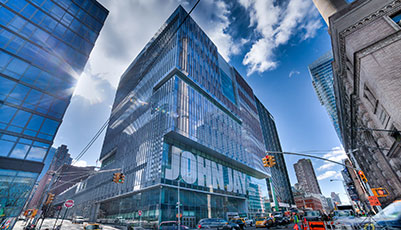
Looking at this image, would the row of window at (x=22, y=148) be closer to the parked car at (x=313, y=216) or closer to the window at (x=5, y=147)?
the window at (x=5, y=147)

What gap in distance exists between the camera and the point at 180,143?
3900 centimetres

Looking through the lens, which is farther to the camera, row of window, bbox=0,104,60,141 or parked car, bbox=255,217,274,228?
parked car, bbox=255,217,274,228

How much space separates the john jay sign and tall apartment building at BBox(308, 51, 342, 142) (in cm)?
9806

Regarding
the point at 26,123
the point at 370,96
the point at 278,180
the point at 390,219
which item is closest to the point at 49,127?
the point at 26,123

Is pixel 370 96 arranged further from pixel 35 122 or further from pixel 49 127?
pixel 35 122

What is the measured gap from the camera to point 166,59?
162 ft

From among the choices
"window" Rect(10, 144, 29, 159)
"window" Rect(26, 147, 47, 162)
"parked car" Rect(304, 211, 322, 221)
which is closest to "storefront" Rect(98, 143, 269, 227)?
"window" Rect(26, 147, 47, 162)

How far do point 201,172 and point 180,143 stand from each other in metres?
8.83

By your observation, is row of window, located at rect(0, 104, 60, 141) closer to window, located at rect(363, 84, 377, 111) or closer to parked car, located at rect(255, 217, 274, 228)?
parked car, located at rect(255, 217, 274, 228)

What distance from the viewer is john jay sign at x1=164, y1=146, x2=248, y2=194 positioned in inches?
1380

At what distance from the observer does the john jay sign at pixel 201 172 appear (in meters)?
35.1

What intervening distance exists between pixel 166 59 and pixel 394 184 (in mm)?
54048

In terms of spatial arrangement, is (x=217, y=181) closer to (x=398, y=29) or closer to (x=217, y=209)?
Result: (x=217, y=209)

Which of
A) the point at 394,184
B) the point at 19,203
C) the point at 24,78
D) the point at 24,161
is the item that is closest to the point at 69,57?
the point at 24,78
